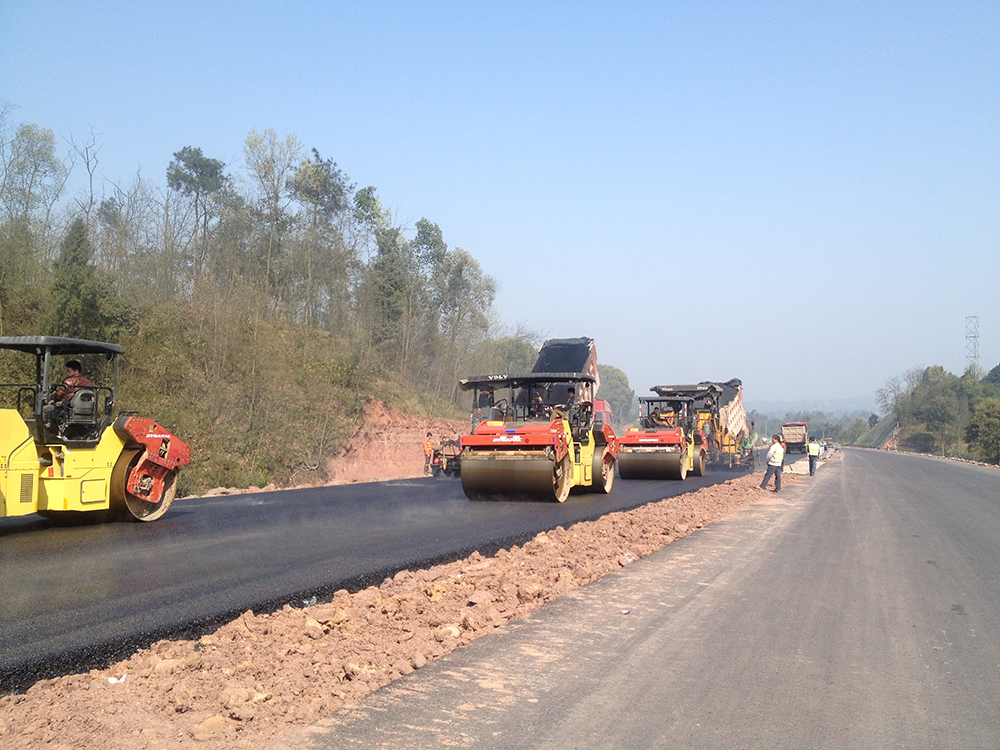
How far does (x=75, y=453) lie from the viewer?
8852mm

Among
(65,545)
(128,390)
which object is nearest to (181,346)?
(128,390)

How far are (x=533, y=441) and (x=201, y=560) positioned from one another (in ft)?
22.0

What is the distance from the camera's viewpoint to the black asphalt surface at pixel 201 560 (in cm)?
505

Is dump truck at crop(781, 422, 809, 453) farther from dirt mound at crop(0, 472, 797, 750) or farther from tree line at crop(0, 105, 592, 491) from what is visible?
dirt mound at crop(0, 472, 797, 750)

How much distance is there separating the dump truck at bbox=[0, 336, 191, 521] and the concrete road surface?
5.93 m

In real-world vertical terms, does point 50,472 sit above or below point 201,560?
above

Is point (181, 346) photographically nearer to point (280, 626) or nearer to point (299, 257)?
point (299, 257)

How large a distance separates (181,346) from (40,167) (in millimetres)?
7794

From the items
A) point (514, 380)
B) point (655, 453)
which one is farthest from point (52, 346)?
point (655, 453)

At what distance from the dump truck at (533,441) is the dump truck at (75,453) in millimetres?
5217

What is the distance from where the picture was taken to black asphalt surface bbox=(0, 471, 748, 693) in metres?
5.05

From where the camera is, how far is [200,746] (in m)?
3.44

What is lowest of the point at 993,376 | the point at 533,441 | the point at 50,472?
the point at 50,472

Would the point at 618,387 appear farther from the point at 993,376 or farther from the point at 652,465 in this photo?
the point at 652,465
